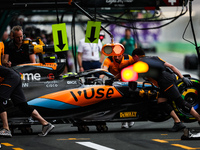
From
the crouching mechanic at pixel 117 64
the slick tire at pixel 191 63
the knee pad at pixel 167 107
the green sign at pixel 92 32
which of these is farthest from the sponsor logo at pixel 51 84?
the slick tire at pixel 191 63

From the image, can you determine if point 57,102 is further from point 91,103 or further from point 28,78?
point 28,78

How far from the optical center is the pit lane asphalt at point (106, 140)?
8516mm

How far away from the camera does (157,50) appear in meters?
60.3

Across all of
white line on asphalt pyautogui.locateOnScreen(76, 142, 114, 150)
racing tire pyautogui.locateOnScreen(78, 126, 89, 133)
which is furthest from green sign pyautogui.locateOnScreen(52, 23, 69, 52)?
white line on asphalt pyautogui.locateOnScreen(76, 142, 114, 150)

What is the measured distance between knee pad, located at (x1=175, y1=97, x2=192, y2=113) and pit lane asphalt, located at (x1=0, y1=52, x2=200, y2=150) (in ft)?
1.50

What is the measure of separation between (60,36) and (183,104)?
8.48 ft

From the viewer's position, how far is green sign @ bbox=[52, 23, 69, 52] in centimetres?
1051

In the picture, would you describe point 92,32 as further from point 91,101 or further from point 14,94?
point 14,94

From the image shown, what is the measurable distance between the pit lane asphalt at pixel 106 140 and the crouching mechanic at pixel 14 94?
0.23 m

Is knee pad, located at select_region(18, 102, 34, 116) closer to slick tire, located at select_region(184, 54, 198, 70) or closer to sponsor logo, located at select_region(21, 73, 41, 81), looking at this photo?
sponsor logo, located at select_region(21, 73, 41, 81)

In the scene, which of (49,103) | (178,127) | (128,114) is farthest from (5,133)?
(178,127)

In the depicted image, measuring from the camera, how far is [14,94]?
32.3 feet

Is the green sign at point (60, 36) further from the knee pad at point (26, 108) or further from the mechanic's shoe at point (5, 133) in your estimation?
the mechanic's shoe at point (5, 133)

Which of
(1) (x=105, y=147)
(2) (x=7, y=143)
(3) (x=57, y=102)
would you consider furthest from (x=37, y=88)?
(1) (x=105, y=147)
